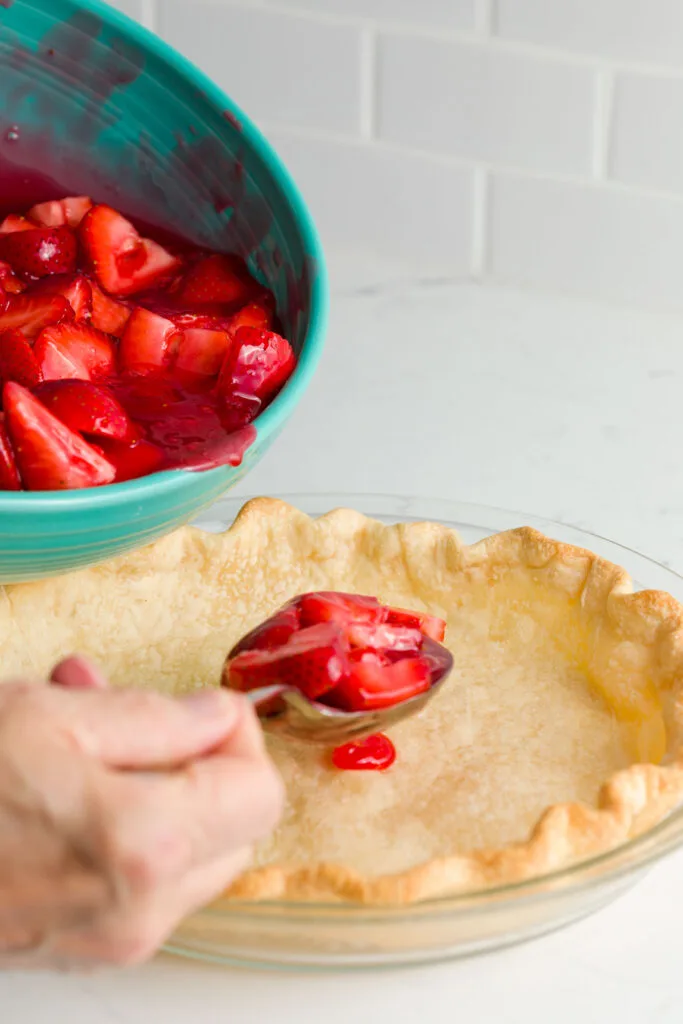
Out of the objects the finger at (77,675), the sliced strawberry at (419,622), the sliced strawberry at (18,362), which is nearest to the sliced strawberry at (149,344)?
the sliced strawberry at (18,362)

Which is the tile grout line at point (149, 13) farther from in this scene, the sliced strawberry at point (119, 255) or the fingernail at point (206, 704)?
the fingernail at point (206, 704)

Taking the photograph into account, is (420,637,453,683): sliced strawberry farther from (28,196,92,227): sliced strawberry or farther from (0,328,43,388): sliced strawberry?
(28,196,92,227): sliced strawberry

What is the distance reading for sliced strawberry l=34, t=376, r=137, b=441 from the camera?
117 cm

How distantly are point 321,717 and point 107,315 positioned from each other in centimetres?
51

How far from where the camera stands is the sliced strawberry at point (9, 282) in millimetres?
1386

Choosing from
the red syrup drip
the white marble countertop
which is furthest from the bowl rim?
the white marble countertop

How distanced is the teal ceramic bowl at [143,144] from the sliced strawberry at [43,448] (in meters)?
0.26

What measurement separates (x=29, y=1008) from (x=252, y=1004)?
0.54 feet

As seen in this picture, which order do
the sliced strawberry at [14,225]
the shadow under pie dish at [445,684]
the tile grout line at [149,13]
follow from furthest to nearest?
the tile grout line at [149,13], the sliced strawberry at [14,225], the shadow under pie dish at [445,684]

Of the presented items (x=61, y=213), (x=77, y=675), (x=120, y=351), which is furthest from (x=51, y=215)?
(x=77, y=675)

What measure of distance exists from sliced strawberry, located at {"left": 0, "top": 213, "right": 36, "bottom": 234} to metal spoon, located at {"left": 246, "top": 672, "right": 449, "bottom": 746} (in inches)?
24.5

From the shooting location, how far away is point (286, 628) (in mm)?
1119

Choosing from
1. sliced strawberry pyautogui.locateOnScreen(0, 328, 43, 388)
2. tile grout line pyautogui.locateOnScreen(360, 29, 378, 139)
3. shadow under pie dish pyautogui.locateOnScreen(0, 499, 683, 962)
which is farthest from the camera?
tile grout line pyautogui.locateOnScreen(360, 29, 378, 139)

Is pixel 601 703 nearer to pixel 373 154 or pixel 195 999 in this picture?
pixel 195 999
